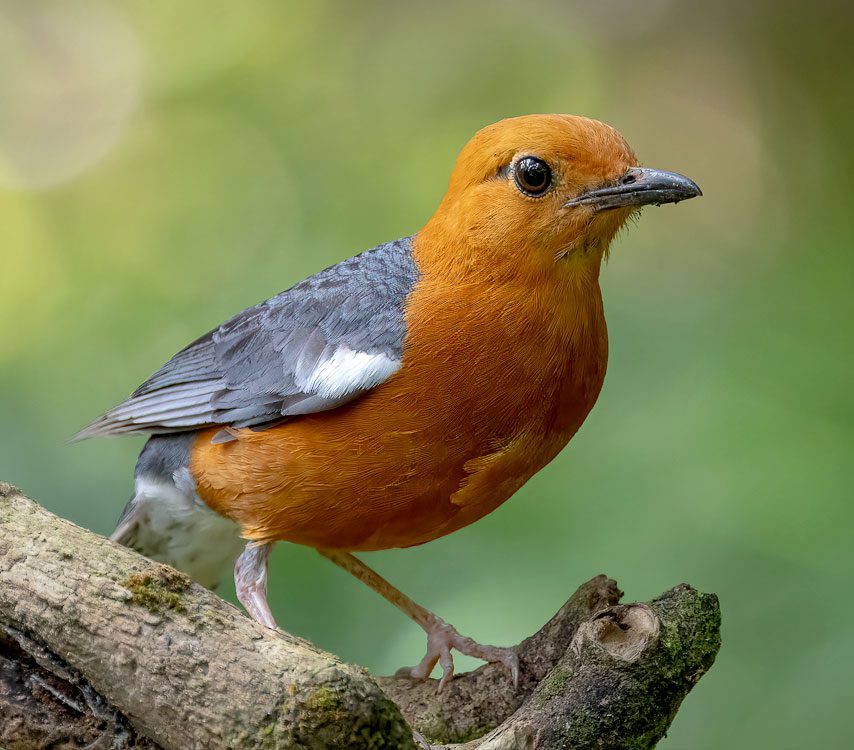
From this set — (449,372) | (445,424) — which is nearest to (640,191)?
(449,372)

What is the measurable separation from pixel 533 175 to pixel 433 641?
7.45ft

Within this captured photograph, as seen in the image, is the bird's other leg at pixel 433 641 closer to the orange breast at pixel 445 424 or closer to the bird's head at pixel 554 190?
the orange breast at pixel 445 424

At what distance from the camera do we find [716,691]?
17.7 feet

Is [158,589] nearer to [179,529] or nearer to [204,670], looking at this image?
[204,670]

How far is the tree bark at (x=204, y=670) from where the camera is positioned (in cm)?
299

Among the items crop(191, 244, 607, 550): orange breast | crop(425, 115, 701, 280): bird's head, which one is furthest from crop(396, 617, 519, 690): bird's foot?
crop(425, 115, 701, 280): bird's head

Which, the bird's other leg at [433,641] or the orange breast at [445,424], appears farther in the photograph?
the bird's other leg at [433,641]

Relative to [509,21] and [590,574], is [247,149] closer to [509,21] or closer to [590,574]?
[509,21]

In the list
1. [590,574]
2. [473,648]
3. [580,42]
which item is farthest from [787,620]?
[580,42]

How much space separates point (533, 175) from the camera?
400 centimetres

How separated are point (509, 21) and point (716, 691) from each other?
5.08m

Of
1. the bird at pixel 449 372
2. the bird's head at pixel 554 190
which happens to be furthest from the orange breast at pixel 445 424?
the bird's head at pixel 554 190

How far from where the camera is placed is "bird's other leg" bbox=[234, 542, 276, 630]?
430 centimetres

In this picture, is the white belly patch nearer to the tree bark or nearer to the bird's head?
the tree bark
